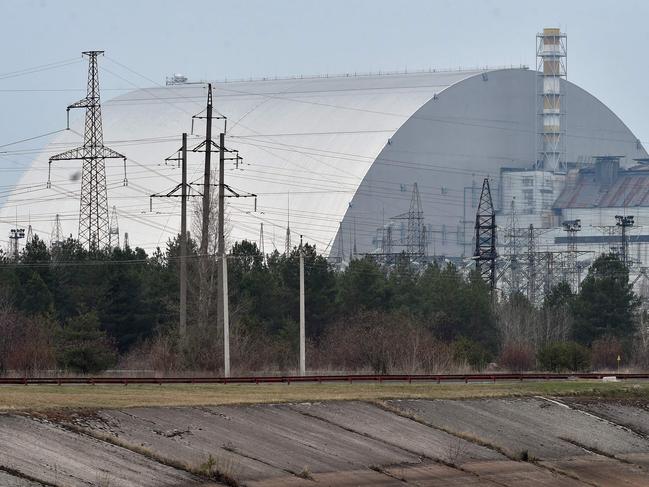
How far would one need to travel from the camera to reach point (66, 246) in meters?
67.8

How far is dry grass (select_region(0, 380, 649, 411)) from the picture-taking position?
28.6 m

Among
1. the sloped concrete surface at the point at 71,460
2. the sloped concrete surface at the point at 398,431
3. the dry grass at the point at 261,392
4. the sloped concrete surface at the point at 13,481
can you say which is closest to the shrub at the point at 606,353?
the dry grass at the point at 261,392

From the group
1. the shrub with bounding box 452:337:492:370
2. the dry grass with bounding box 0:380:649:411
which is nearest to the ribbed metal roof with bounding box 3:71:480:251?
the shrub with bounding box 452:337:492:370

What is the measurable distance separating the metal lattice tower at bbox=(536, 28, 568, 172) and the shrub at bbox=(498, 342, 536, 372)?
5768 centimetres

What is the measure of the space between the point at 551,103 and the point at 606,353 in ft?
184

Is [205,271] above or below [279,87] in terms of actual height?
below

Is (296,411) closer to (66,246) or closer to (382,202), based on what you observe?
(66,246)

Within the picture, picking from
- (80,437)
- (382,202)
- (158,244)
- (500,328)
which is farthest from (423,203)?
(80,437)

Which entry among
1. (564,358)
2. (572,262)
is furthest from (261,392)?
(572,262)

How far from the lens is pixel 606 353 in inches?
2330

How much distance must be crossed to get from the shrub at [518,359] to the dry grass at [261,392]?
13520 mm

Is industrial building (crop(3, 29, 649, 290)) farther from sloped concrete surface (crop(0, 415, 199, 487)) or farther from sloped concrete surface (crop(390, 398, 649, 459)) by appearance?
sloped concrete surface (crop(0, 415, 199, 487))

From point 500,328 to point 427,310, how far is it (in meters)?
3.25

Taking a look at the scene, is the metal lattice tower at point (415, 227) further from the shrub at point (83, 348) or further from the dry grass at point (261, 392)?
the dry grass at point (261, 392)
